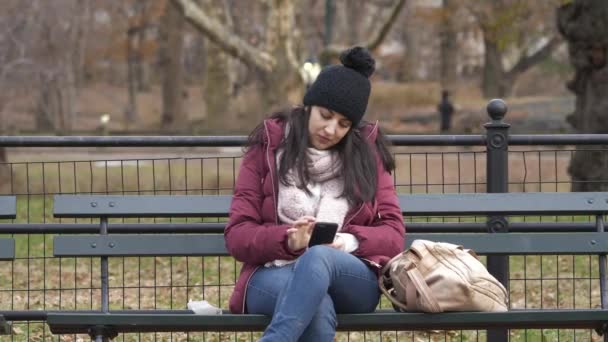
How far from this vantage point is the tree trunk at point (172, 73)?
50094mm

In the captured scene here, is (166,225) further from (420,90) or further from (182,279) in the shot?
(420,90)

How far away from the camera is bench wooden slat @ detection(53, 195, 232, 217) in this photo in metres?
6.11

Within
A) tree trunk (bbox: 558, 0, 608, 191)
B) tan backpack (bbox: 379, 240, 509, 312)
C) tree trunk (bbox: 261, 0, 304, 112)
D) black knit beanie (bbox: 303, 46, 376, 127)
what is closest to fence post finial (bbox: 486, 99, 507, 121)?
black knit beanie (bbox: 303, 46, 376, 127)

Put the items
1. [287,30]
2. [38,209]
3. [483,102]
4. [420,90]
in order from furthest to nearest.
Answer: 1. [420,90]
2. [483,102]
3. [287,30]
4. [38,209]

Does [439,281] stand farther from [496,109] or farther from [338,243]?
[496,109]

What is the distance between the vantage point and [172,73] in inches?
2025

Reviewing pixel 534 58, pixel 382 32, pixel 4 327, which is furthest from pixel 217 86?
pixel 4 327

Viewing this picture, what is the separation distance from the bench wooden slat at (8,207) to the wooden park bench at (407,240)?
10.1 inches

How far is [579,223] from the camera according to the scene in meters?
6.93

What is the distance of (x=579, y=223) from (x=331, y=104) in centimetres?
192

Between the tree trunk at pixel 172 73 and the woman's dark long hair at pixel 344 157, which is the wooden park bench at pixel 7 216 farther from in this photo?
the tree trunk at pixel 172 73

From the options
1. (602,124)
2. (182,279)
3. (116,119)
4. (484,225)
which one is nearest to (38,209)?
(182,279)

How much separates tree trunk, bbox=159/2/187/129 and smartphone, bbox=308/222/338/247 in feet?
145

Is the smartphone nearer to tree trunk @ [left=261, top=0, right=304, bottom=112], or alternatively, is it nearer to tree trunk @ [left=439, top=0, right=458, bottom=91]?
tree trunk @ [left=261, top=0, right=304, bottom=112]
